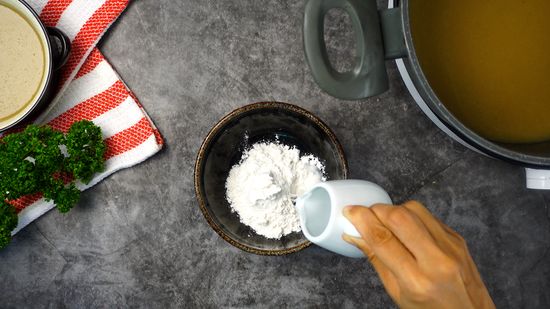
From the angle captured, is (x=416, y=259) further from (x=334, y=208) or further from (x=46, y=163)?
(x=46, y=163)

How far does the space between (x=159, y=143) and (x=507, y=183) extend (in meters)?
0.66

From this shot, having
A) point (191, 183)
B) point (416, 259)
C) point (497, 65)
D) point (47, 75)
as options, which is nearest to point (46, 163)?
point (47, 75)

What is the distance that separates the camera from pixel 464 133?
0.67m

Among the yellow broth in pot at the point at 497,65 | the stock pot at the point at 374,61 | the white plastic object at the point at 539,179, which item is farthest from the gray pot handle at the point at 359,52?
the white plastic object at the point at 539,179

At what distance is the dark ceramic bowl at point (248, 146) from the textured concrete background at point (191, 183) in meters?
0.09

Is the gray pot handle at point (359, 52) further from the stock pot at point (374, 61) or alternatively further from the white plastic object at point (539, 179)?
the white plastic object at point (539, 179)

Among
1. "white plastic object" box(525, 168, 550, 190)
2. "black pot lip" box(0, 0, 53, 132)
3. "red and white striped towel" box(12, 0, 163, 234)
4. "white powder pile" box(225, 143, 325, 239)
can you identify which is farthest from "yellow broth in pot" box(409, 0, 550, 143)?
"black pot lip" box(0, 0, 53, 132)

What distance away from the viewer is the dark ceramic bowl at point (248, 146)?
0.83m

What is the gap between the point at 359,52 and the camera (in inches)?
28.7

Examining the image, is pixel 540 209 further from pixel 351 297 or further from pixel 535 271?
pixel 351 297

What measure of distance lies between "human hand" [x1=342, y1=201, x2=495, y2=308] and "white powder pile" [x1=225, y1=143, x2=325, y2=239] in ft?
A: 0.76

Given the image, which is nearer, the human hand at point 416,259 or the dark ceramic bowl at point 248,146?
the human hand at point 416,259

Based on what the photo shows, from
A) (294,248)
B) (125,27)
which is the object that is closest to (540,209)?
(294,248)

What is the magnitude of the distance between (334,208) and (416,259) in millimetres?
131
